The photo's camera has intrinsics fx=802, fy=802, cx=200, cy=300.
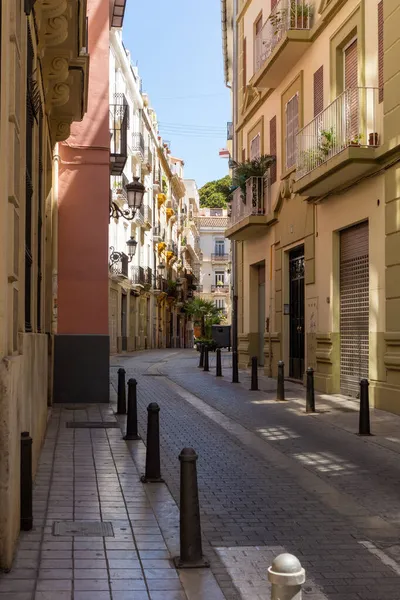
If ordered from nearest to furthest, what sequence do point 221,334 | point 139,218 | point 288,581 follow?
1. point 288,581
2. point 221,334
3. point 139,218

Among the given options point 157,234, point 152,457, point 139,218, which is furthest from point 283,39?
point 157,234

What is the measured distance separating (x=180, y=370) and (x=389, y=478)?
18.3 metres

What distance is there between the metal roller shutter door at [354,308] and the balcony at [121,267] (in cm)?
2381

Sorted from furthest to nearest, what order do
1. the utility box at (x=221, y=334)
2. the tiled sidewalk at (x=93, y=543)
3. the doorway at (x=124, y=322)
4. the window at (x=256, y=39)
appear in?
the utility box at (x=221, y=334) < the doorway at (x=124, y=322) < the window at (x=256, y=39) < the tiled sidewalk at (x=93, y=543)

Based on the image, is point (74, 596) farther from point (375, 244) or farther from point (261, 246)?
point (261, 246)

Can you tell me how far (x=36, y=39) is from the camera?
9039mm

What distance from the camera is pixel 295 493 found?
24.9 feet

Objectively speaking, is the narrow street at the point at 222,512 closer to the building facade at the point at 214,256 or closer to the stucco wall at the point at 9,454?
the stucco wall at the point at 9,454

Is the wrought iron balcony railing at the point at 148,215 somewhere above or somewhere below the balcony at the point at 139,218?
above

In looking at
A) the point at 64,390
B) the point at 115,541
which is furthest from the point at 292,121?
the point at 115,541

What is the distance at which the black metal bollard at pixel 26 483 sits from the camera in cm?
578

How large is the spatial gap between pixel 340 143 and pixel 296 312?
6.07 metres

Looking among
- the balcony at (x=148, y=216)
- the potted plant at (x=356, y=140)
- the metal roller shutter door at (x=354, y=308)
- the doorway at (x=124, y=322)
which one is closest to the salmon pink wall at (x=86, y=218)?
the potted plant at (x=356, y=140)

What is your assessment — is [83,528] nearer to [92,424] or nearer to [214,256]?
[92,424]
